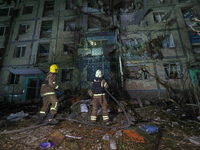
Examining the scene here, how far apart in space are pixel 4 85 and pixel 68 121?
10122 millimetres

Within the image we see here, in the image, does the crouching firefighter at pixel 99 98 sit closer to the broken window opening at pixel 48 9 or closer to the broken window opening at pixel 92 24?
the broken window opening at pixel 92 24

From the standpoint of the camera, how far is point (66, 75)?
898 cm

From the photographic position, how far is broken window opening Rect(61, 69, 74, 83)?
8.77 m

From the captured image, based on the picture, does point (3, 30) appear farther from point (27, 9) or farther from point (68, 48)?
point (68, 48)

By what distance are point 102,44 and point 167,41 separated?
669 cm

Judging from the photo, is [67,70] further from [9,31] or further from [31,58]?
[9,31]

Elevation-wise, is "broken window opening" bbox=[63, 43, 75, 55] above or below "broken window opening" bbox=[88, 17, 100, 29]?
below

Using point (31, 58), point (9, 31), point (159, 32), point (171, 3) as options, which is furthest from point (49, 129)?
point (171, 3)

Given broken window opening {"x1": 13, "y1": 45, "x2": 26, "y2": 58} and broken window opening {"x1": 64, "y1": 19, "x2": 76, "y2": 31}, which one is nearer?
broken window opening {"x1": 13, "y1": 45, "x2": 26, "y2": 58}

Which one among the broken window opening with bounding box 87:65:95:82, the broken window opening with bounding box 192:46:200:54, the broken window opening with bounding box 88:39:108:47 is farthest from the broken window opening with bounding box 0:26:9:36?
the broken window opening with bounding box 192:46:200:54

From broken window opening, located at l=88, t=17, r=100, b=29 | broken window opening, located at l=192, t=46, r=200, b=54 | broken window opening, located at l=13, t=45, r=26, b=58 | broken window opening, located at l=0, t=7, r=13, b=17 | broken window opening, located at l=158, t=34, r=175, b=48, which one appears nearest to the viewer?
broken window opening, located at l=192, t=46, r=200, b=54

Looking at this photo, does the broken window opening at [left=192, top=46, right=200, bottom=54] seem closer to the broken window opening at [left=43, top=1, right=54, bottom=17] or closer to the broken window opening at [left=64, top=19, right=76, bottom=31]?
the broken window opening at [left=64, top=19, right=76, bottom=31]

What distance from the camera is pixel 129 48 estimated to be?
8.56m

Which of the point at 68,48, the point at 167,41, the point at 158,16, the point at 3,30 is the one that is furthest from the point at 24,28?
the point at 167,41
